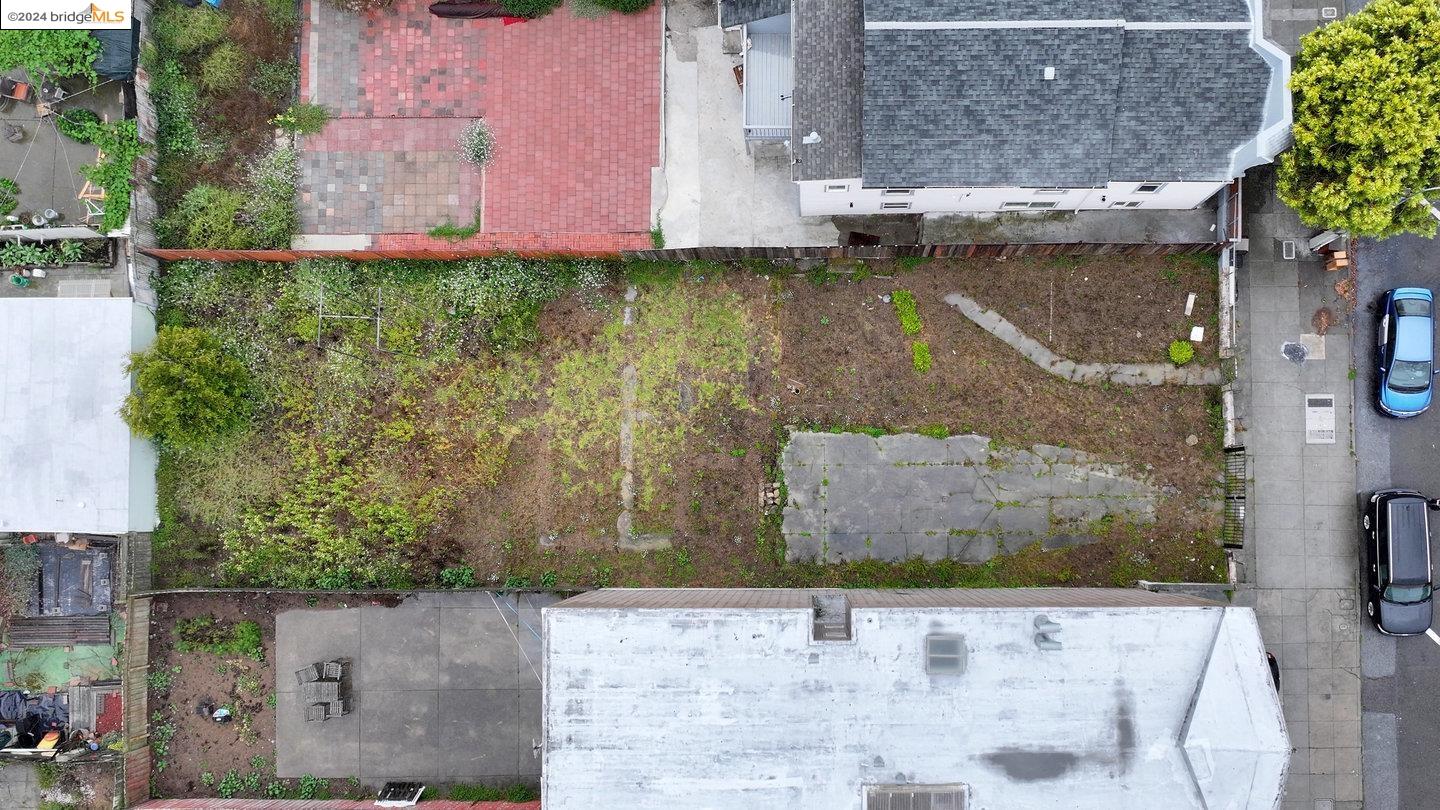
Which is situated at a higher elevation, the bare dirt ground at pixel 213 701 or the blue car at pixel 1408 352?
the blue car at pixel 1408 352

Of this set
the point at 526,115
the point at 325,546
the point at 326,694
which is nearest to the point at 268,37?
the point at 526,115

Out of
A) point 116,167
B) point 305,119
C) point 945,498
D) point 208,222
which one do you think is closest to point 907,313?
point 945,498

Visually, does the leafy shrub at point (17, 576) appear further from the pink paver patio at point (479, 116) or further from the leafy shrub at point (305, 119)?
the leafy shrub at point (305, 119)

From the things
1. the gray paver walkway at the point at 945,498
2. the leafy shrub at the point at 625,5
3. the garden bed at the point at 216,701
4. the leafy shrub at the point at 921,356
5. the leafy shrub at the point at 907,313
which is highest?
the leafy shrub at the point at 625,5

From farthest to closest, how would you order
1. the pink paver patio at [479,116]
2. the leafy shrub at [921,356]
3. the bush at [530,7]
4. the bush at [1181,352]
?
the pink paver patio at [479,116]
the bush at [530,7]
the leafy shrub at [921,356]
the bush at [1181,352]

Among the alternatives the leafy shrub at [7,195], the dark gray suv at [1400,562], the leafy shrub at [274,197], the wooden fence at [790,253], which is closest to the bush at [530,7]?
the wooden fence at [790,253]

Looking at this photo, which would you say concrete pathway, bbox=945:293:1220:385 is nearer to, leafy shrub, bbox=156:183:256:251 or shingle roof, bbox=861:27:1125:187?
shingle roof, bbox=861:27:1125:187

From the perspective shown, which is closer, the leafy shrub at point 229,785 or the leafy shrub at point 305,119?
the leafy shrub at point 229,785
